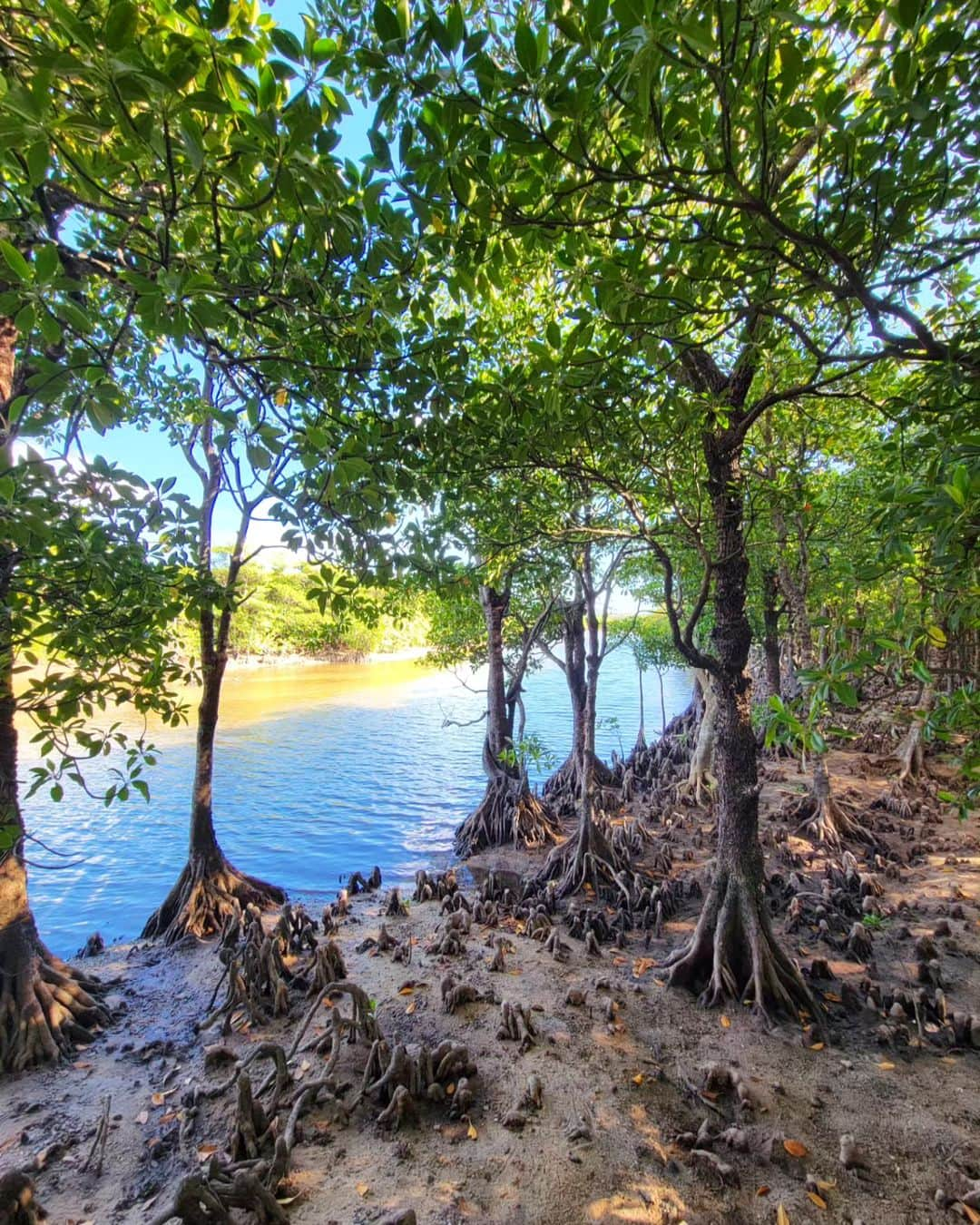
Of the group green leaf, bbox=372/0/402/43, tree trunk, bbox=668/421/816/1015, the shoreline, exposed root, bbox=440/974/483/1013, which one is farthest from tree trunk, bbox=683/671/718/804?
the shoreline

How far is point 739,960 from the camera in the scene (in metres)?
4.27

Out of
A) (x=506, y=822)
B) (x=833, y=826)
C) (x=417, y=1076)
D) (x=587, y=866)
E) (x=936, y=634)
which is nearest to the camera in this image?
(x=936, y=634)

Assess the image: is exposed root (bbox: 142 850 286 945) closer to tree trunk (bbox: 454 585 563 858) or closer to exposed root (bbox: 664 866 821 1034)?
tree trunk (bbox: 454 585 563 858)

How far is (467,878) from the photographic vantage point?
26.2 feet

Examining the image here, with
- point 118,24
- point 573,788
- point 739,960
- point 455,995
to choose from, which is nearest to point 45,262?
point 118,24

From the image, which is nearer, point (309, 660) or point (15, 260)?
point (15, 260)

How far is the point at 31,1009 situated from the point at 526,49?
19.7 ft

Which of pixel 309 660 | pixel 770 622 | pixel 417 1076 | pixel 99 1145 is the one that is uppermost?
pixel 770 622

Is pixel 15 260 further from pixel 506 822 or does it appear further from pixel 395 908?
pixel 506 822

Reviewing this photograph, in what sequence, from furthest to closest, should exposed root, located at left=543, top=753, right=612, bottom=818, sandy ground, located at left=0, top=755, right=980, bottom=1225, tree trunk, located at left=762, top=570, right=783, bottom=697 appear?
tree trunk, located at left=762, top=570, right=783, bottom=697, exposed root, located at left=543, top=753, right=612, bottom=818, sandy ground, located at left=0, top=755, right=980, bottom=1225

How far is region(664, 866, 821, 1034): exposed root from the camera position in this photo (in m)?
4.01

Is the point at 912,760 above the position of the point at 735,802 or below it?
below

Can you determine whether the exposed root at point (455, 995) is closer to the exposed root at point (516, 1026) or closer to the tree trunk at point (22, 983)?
the exposed root at point (516, 1026)

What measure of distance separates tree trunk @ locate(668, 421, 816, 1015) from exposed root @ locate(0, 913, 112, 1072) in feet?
15.5
